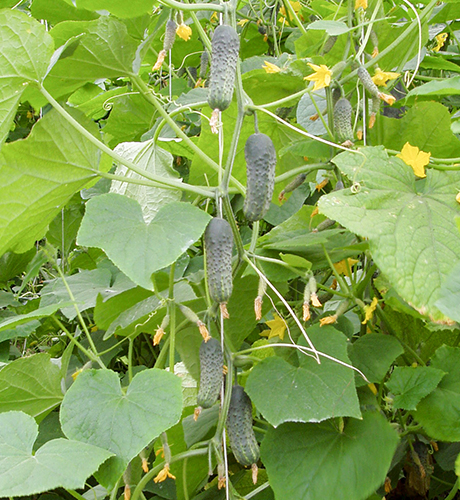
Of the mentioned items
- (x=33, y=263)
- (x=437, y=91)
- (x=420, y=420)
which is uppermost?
(x=437, y=91)

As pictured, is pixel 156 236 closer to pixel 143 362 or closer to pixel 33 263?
pixel 143 362

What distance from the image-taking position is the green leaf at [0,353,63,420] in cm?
96

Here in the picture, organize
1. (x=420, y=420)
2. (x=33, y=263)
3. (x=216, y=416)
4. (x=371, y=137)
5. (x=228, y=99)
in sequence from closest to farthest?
(x=228, y=99) → (x=420, y=420) → (x=216, y=416) → (x=371, y=137) → (x=33, y=263)

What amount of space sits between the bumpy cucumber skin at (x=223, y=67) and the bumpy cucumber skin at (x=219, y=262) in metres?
0.17

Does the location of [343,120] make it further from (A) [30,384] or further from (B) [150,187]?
(A) [30,384]

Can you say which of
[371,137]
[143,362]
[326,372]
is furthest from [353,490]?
[143,362]

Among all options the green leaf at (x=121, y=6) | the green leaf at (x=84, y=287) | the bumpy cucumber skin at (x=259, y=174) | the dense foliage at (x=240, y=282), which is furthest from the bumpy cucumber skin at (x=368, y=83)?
the green leaf at (x=84, y=287)

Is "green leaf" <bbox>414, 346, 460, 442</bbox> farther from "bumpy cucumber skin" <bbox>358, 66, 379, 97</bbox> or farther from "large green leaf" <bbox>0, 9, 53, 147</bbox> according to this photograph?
"large green leaf" <bbox>0, 9, 53, 147</bbox>

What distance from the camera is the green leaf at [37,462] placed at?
60 cm

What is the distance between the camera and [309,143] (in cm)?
106

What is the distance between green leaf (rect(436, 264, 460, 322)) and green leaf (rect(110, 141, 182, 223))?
67 centimetres

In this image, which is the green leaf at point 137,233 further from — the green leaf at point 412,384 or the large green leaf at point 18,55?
the green leaf at point 412,384

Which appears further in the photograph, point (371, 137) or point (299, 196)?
point (299, 196)

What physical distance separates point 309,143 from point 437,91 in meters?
0.26
